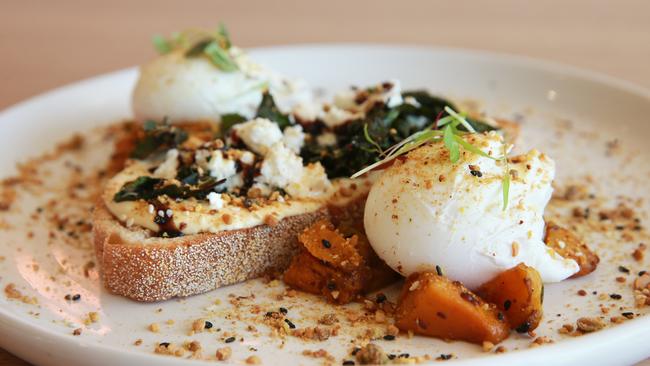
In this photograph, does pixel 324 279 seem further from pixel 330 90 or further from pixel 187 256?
pixel 330 90

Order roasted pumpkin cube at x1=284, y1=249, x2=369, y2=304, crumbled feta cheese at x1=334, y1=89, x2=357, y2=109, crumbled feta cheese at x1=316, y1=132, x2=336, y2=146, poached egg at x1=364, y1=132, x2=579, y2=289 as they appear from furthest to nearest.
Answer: crumbled feta cheese at x1=334, y1=89, x2=357, y2=109 < crumbled feta cheese at x1=316, y1=132, x2=336, y2=146 < roasted pumpkin cube at x1=284, y1=249, x2=369, y2=304 < poached egg at x1=364, y1=132, x2=579, y2=289

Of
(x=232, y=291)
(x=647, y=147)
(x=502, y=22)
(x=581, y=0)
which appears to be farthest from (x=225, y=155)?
(x=581, y=0)

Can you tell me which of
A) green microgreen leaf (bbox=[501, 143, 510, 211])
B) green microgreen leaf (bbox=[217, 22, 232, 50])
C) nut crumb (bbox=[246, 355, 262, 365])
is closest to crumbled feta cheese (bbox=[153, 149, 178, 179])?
green microgreen leaf (bbox=[217, 22, 232, 50])

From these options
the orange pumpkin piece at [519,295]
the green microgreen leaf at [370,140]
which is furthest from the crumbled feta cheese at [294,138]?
the orange pumpkin piece at [519,295]

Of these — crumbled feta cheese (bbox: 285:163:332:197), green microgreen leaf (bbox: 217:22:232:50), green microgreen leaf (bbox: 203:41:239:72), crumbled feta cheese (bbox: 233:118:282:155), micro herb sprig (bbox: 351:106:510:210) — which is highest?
micro herb sprig (bbox: 351:106:510:210)

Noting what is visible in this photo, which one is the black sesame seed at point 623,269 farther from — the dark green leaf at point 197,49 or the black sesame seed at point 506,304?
the dark green leaf at point 197,49

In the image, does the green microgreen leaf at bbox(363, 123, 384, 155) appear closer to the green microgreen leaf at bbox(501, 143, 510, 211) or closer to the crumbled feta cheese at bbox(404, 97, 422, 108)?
the crumbled feta cheese at bbox(404, 97, 422, 108)

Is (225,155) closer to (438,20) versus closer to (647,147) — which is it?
(647,147)
